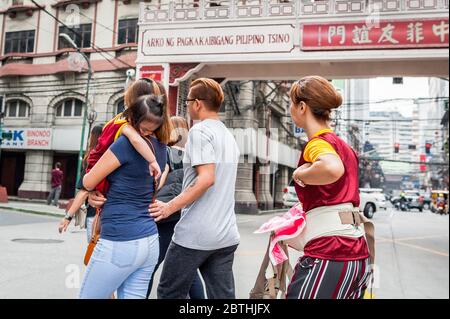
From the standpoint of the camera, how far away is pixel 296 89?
0.93m

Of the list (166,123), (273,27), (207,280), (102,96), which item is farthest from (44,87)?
(273,27)

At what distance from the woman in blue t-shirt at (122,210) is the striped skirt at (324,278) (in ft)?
1.43

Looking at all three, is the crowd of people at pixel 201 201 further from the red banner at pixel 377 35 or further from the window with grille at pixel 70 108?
the red banner at pixel 377 35

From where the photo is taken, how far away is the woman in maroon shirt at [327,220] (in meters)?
0.86

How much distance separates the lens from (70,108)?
1690mm

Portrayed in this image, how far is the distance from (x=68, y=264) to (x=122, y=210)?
1.13 meters

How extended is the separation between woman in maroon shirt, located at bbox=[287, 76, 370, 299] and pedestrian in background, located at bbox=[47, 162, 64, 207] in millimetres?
1243

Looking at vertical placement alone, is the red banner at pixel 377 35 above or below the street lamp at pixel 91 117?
above

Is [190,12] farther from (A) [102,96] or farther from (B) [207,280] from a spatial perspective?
(B) [207,280]

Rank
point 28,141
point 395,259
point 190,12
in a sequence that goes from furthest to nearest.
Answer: point 190,12
point 395,259
point 28,141

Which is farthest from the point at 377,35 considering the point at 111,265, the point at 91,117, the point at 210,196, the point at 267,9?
the point at 111,265

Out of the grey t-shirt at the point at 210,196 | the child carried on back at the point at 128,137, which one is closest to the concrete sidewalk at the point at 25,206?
the child carried on back at the point at 128,137

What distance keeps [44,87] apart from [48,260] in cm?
92

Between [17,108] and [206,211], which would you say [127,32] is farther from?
[206,211]
